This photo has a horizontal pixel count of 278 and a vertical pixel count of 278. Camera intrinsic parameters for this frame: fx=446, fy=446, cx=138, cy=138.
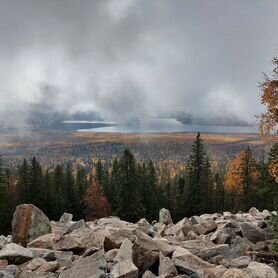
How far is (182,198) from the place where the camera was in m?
65.8

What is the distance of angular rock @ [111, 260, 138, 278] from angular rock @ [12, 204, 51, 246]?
7054mm

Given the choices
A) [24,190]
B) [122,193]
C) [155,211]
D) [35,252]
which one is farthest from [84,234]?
[155,211]

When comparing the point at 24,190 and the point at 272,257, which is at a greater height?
the point at 272,257

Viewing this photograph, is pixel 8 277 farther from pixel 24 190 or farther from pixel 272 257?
pixel 24 190

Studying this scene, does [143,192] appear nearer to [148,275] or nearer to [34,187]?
[34,187]

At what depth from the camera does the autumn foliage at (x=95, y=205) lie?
68.6 meters

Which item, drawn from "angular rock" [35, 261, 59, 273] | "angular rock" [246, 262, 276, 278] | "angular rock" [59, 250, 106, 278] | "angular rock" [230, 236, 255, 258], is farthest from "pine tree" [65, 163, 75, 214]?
"angular rock" [246, 262, 276, 278]

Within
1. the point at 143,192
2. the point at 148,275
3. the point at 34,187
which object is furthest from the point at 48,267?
the point at 143,192

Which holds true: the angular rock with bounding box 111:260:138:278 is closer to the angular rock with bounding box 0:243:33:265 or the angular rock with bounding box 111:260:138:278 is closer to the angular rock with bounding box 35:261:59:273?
the angular rock with bounding box 35:261:59:273

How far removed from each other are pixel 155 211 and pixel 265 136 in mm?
53873

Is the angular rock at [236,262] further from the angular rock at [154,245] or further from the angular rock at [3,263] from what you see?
the angular rock at [3,263]

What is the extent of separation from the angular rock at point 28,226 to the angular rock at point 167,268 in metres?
7.43

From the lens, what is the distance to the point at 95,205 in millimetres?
69688

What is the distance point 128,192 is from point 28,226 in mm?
42781
